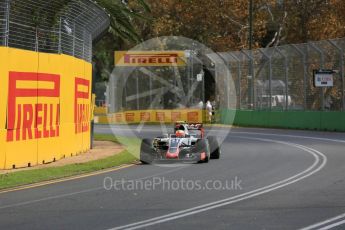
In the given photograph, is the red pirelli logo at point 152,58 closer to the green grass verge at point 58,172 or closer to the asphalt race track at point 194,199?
the green grass verge at point 58,172

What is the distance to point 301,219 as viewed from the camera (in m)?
8.68

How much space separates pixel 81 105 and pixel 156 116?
25.9 meters

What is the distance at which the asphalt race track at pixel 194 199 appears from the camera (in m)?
8.55

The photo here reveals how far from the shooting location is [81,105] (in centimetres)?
2052

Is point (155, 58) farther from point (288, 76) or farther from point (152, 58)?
point (288, 76)

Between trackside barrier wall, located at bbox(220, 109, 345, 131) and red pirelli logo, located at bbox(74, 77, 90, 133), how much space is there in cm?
1467

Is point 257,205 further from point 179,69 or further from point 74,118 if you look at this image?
point 179,69

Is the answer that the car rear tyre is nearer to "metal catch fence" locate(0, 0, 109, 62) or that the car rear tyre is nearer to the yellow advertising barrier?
"metal catch fence" locate(0, 0, 109, 62)

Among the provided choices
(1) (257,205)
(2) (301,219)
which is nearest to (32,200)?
(1) (257,205)

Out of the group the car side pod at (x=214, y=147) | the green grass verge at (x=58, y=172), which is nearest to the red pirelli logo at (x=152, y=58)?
the green grass verge at (x=58, y=172)

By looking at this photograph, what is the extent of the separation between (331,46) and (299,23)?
61.6 ft
